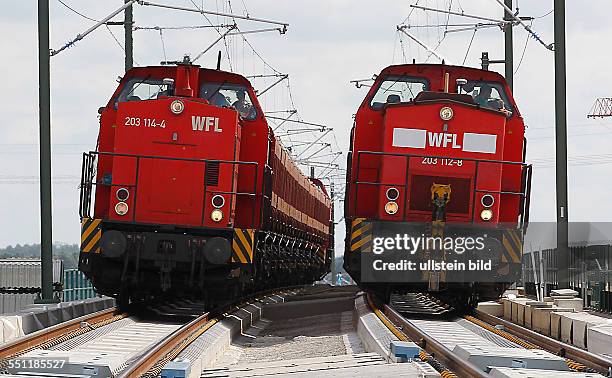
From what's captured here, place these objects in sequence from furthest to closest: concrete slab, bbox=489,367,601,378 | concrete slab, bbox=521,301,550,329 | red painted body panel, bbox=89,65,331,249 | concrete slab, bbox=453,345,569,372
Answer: concrete slab, bbox=521,301,550,329 → red painted body panel, bbox=89,65,331,249 → concrete slab, bbox=453,345,569,372 → concrete slab, bbox=489,367,601,378

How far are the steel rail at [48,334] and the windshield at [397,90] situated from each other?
517 cm

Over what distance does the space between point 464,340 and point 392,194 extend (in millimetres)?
3146

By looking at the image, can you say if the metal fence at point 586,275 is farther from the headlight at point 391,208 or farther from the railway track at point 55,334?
the railway track at point 55,334

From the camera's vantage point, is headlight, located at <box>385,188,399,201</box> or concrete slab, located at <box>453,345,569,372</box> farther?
headlight, located at <box>385,188,399,201</box>

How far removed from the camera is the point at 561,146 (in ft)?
67.6

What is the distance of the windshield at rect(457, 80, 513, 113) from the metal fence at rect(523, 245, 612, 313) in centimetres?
367

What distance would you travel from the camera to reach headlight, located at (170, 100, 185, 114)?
14.6m

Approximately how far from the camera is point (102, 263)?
14625 mm

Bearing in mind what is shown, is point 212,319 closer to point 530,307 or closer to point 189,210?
point 189,210

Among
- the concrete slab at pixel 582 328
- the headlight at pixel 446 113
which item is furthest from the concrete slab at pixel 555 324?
the headlight at pixel 446 113

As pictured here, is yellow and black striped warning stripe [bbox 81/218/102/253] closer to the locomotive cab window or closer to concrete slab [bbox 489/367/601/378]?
the locomotive cab window

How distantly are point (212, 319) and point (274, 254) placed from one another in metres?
4.41

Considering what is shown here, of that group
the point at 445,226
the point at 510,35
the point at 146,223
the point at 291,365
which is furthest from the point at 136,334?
the point at 510,35

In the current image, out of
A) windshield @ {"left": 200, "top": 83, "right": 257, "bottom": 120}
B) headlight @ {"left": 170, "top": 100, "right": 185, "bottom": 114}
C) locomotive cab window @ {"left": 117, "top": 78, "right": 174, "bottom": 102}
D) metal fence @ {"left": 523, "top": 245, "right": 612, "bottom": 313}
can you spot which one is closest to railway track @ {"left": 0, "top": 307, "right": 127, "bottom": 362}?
headlight @ {"left": 170, "top": 100, "right": 185, "bottom": 114}
